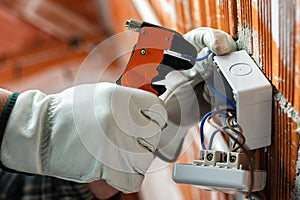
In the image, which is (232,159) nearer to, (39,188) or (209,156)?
(209,156)

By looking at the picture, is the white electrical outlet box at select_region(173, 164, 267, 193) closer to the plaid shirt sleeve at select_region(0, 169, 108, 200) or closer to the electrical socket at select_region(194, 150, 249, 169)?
the electrical socket at select_region(194, 150, 249, 169)

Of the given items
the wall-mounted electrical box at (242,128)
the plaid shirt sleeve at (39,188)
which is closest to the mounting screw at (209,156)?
the wall-mounted electrical box at (242,128)

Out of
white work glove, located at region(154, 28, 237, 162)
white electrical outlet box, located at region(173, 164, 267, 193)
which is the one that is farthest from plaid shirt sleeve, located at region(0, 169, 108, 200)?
white electrical outlet box, located at region(173, 164, 267, 193)

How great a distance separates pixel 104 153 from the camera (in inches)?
22.9

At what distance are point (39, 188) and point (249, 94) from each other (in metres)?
0.60

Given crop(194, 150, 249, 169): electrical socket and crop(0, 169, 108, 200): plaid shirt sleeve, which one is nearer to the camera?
crop(194, 150, 249, 169): electrical socket

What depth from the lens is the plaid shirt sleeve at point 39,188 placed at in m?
0.94

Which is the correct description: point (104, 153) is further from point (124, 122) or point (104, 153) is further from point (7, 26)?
point (7, 26)

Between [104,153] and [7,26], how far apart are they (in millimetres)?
1612

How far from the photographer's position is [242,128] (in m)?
0.54

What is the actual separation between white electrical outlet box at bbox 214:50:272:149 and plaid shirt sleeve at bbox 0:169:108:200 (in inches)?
19.0

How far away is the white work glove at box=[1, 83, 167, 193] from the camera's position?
58 cm

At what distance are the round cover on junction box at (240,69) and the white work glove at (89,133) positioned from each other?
12 cm

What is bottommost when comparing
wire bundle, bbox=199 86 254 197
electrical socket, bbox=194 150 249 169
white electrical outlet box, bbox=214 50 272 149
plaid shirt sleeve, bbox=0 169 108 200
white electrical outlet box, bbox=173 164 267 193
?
plaid shirt sleeve, bbox=0 169 108 200
